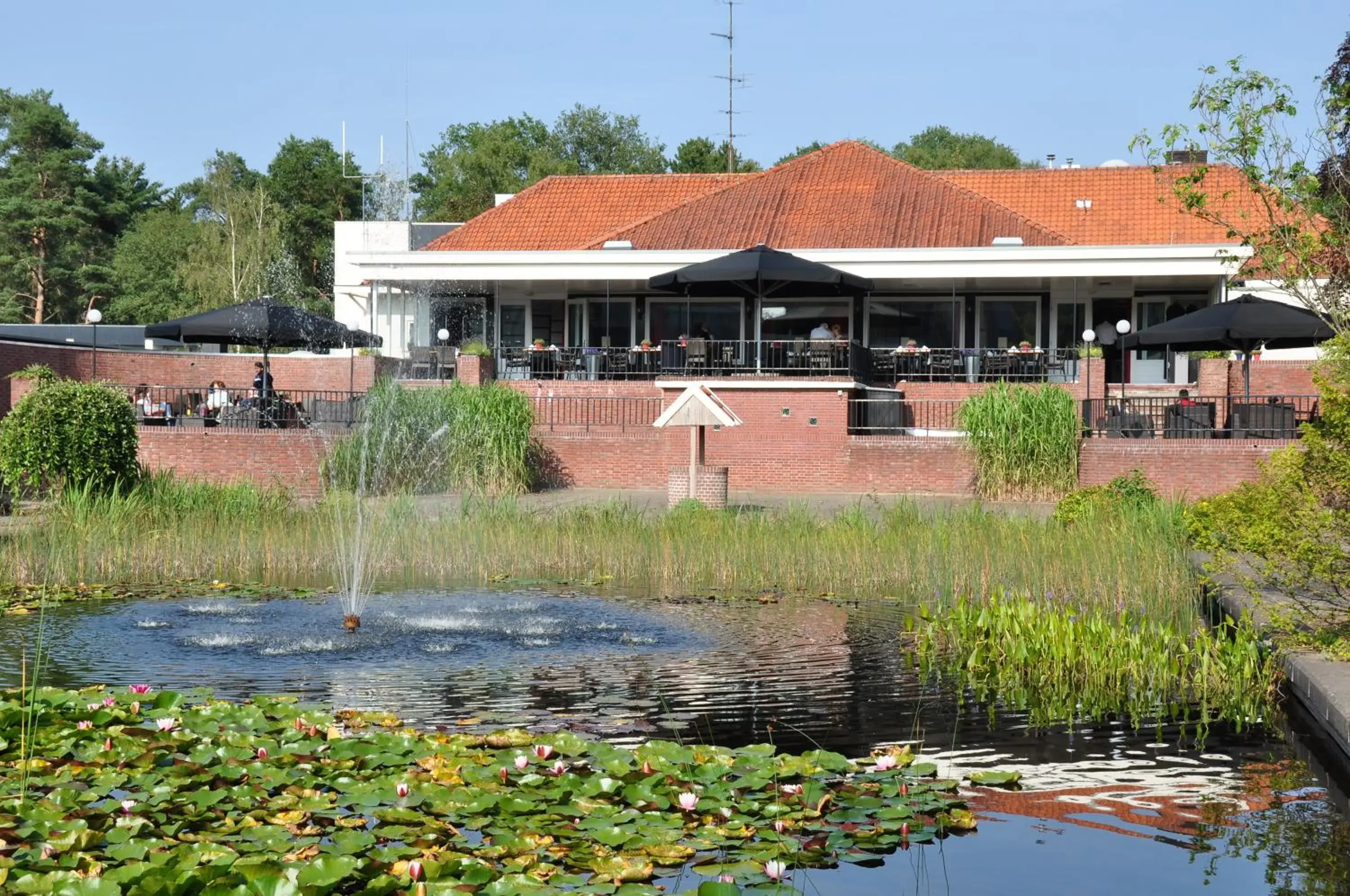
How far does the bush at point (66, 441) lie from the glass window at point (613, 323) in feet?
46.9

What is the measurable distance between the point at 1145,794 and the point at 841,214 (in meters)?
27.5

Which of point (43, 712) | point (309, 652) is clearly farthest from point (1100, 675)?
Result: point (43, 712)

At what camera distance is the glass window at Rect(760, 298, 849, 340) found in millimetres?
31359

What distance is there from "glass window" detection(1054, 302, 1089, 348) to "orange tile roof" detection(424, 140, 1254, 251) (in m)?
1.34

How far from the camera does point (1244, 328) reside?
22.6 m

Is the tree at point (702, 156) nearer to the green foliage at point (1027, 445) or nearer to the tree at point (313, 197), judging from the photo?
the tree at point (313, 197)

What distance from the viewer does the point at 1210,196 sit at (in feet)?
112

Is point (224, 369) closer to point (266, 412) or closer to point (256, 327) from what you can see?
point (256, 327)

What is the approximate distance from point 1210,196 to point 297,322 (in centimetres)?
2071

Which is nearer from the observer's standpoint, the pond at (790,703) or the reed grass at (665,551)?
the pond at (790,703)

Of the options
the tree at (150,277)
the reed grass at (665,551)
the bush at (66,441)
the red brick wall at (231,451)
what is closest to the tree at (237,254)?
the tree at (150,277)

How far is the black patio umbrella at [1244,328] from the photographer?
74.0 feet

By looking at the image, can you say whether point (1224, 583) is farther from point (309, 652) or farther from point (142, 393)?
point (142, 393)

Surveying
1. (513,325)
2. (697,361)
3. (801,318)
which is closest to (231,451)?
(697,361)
